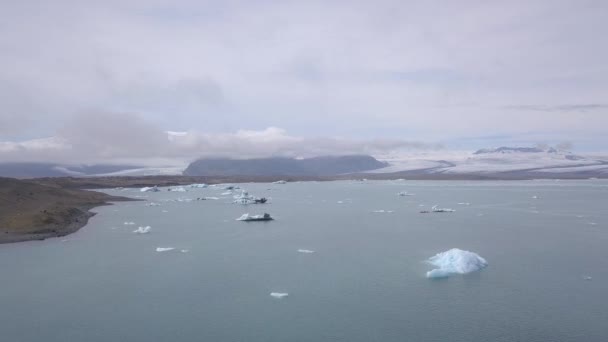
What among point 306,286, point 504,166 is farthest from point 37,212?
point 504,166

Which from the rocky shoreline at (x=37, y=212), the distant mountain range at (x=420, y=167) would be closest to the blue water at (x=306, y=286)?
the rocky shoreline at (x=37, y=212)

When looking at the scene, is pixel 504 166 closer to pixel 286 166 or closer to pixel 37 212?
pixel 286 166

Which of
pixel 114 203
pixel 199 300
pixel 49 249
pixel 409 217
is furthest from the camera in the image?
pixel 114 203

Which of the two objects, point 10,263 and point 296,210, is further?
point 296,210

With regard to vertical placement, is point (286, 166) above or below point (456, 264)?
above

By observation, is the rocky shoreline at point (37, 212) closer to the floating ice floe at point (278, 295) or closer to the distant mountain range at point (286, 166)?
the floating ice floe at point (278, 295)

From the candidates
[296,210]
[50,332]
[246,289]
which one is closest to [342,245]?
[246,289]

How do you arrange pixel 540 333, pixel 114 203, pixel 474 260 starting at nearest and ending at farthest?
pixel 540 333 → pixel 474 260 → pixel 114 203

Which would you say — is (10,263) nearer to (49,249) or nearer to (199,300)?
(49,249)
